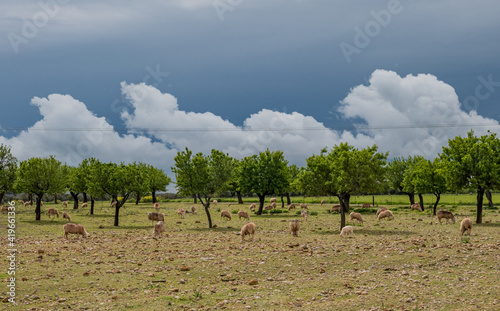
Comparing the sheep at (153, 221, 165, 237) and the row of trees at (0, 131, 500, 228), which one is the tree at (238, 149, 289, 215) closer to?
the row of trees at (0, 131, 500, 228)

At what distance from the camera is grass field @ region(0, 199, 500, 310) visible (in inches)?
563

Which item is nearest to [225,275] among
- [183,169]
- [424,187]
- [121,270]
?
[121,270]

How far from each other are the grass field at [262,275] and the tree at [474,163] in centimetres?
1681

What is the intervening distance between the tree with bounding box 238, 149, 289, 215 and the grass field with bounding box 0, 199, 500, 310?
3726 centimetres

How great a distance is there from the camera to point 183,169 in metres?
43.1

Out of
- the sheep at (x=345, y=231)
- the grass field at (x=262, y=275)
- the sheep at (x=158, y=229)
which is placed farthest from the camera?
the sheep at (x=158, y=229)

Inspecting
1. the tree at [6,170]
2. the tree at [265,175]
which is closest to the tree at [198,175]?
the tree at [265,175]

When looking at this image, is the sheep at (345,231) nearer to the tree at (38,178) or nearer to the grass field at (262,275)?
the grass field at (262,275)

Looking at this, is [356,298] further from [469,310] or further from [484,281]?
[484,281]

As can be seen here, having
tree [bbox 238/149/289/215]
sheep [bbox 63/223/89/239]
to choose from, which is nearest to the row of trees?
sheep [bbox 63/223/89/239]

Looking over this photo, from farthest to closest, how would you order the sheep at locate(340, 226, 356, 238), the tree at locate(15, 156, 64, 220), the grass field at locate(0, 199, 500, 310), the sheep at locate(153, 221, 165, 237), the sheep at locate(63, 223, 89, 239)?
1. the tree at locate(15, 156, 64, 220)
2. the sheep at locate(153, 221, 165, 237)
3. the sheep at locate(63, 223, 89, 239)
4. the sheep at locate(340, 226, 356, 238)
5. the grass field at locate(0, 199, 500, 310)

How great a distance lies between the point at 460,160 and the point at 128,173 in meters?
35.7

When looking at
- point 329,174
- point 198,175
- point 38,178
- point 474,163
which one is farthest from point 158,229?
point 474,163

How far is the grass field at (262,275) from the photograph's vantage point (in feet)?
46.9
